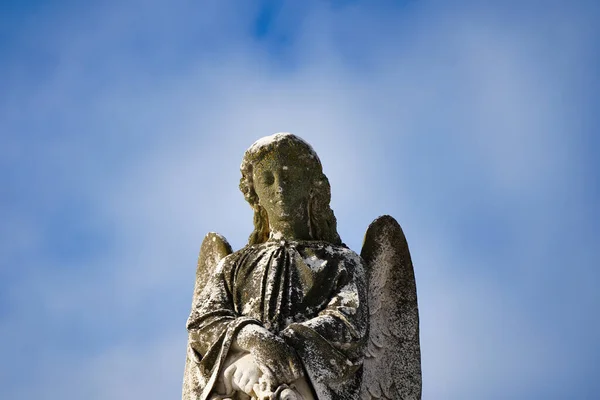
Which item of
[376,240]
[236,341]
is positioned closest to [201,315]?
[236,341]

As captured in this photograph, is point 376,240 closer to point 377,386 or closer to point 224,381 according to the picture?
point 377,386

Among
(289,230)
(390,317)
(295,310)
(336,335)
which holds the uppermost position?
(289,230)

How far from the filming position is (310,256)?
36.0ft

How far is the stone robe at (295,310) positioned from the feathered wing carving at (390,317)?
1.12 ft

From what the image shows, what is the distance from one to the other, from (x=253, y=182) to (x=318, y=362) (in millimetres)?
2366

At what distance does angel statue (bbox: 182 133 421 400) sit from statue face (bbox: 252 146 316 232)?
0.03 feet

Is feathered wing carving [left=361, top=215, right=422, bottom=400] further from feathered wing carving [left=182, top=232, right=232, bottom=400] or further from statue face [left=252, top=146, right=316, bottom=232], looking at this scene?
feathered wing carving [left=182, top=232, right=232, bottom=400]

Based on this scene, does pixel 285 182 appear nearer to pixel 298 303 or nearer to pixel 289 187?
pixel 289 187

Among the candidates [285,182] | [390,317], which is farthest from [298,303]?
[285,182]

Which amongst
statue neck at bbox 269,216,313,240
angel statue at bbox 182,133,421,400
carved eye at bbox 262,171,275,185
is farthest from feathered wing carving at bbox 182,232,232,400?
carved eye at bbox 262,171,275,185

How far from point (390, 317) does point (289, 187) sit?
1731mm

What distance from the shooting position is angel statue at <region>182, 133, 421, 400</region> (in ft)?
32.7

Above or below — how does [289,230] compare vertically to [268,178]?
below

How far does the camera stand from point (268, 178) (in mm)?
11289
